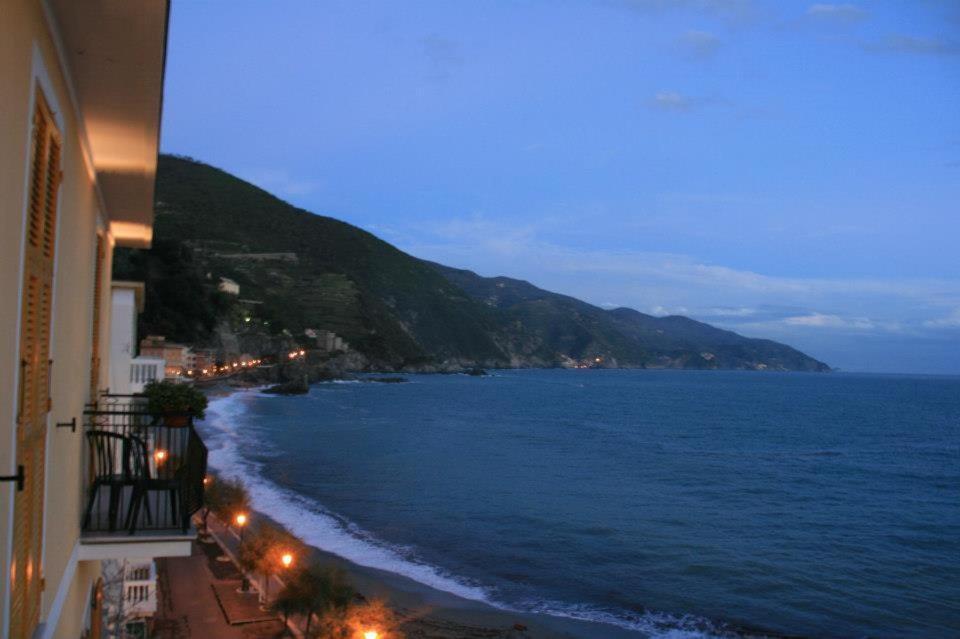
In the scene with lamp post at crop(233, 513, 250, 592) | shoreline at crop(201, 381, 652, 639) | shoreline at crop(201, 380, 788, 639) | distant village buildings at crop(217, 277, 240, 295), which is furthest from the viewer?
distant village buildings at crop(217, 277, 240, 295)

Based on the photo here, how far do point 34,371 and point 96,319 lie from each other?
430cm

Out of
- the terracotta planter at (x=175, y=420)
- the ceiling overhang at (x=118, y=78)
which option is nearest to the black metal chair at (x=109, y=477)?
the terracotta planter at (x=175, y=420)

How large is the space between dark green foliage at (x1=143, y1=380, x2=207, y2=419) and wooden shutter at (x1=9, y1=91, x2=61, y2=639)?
2.77 meters

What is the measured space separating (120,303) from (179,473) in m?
5.64

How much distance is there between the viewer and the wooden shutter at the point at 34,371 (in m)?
3.23

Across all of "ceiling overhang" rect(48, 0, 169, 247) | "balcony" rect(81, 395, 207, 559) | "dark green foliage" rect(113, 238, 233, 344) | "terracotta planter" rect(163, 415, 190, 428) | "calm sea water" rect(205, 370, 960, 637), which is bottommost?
"calm sea water" rect(205, 370, 960, 637)

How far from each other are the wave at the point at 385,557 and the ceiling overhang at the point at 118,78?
16257mm

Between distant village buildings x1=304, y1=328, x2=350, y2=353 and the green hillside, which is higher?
the green hillside

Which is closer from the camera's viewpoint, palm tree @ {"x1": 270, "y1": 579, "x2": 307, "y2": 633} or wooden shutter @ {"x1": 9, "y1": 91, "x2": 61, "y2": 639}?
wooden shutter @ {"x1": 9, "y1": 91, "x2": 61, "y2": 639}

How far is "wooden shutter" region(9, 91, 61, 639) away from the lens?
10.6 ft

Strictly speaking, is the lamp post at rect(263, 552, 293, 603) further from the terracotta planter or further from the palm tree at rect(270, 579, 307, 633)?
the terracotta planter

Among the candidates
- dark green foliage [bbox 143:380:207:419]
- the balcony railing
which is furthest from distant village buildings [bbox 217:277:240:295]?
the balcony railing

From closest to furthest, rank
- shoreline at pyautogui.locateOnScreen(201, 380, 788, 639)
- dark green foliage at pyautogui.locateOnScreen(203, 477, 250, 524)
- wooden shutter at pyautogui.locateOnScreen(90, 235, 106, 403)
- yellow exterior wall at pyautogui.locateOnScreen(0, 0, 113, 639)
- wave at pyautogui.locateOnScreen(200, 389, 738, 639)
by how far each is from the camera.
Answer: yellow exterior wall at pyautogui.locateOnScreen(0, 0, 113, 639) < wooden shutter at pyautogui.locateOnScreen(90, 235, 106, 403) < shoreline at pyautogui.locateOnScreen(201, 380, 788, 639) < wave at pyautogui.locateOnScreen(200, 389, 738, 639) < dark green foliage at pyautogui.locateOnScreen(203, 477, 250, 524)

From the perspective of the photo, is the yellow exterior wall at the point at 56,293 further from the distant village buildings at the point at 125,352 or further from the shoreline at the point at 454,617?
the shoreline at the point at 454,617
